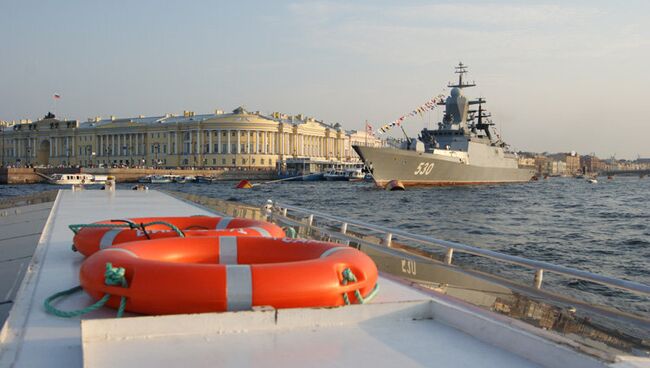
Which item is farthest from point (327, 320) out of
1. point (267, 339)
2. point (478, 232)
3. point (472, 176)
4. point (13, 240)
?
point (472, 176)

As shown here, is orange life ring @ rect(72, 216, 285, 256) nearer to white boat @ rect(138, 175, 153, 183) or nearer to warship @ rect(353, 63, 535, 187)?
warship @ rect(353, 63, 535, 187)

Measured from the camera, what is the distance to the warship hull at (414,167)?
46312mm

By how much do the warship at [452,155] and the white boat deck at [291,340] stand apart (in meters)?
42.9

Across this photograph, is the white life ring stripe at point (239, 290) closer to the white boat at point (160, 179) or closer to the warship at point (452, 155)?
the warship at point (452, 155)

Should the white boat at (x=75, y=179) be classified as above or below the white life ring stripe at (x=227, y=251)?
below

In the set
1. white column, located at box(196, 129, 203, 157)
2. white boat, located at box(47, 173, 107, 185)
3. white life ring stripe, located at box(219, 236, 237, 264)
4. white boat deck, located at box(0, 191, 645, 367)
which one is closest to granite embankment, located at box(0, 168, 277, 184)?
white boat, located at box(47, 173, 107, 185)

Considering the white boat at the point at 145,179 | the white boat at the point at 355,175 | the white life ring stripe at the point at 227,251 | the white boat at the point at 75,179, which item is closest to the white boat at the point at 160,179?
the white boat at the point at 145,179

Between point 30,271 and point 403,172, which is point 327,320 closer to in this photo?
point 30,271

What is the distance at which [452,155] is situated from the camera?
166ft

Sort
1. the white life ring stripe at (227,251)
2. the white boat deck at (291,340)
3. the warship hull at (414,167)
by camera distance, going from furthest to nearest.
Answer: the warship hull at (414,167) → the white life ring stripe at (227,251) → the white boat deck at (291,340)

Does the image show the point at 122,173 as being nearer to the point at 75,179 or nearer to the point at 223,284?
the point at 75,179

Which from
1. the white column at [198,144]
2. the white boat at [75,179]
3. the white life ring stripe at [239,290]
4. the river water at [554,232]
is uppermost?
the white column at [198,144]

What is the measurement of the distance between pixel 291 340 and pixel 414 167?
149 feet

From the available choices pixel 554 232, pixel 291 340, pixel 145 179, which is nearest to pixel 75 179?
pixel 145 179
